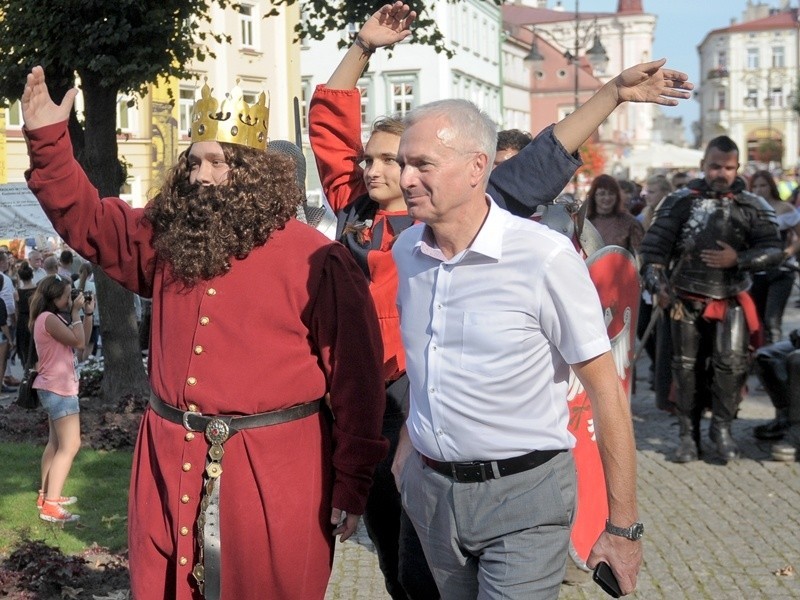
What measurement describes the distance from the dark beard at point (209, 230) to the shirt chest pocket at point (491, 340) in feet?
2.21

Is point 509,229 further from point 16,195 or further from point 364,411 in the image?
point 16,195

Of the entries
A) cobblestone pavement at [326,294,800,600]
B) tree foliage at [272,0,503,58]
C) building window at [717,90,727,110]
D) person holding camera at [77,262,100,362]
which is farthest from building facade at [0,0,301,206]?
building window at [717,90,727,110]

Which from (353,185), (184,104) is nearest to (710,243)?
(353,185)

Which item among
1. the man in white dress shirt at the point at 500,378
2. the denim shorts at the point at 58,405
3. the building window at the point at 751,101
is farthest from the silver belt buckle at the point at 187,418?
the building window at the point at 751,101

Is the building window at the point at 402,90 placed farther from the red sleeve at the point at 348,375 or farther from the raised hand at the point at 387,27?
the red sleeve at the point at 348,375

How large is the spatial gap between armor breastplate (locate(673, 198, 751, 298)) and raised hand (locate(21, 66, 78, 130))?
5.83 meters

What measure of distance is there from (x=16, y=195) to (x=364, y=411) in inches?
660

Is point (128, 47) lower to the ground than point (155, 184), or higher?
higher

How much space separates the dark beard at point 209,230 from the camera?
Result: 3.40 m

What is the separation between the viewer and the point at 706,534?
6766 millimetres

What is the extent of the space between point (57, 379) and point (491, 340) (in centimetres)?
524

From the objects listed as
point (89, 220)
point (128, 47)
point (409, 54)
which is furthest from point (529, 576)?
point (409, 54)

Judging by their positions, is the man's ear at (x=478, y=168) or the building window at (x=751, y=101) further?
the building window at (x=751, y=101)

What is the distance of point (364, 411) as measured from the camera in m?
3.49
